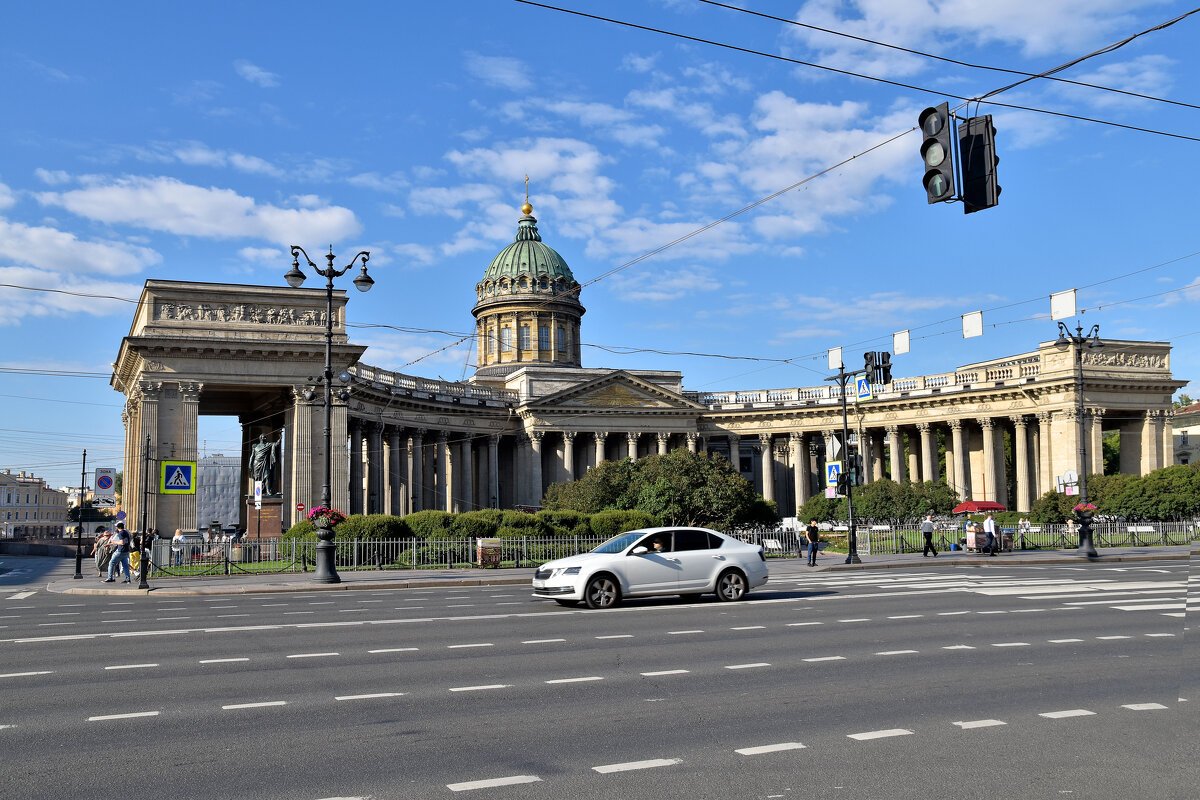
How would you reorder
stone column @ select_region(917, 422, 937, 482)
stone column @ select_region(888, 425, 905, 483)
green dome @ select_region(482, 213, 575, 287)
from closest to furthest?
stone column @ select_region(917, 422, 937, 482)
stone column @ select_region(888, 425, 905, 483)
green dome @ select_region(482, 213, 575, 287)

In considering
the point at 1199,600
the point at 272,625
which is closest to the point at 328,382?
the point at 272,625

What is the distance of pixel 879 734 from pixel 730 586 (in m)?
13.3

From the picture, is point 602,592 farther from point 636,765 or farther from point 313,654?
point 636,765

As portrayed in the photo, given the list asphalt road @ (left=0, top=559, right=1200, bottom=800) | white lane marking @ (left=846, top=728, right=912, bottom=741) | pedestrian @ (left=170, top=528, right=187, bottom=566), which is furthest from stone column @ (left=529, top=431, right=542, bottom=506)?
white lane marking @ (left=846, top=728, right=912, bottom=741)

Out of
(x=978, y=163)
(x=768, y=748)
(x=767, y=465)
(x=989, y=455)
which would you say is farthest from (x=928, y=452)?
(x=768, y=748)

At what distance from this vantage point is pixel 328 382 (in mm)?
32562

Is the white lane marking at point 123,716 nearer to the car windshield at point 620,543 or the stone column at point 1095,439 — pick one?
the car windshield at point 620,543

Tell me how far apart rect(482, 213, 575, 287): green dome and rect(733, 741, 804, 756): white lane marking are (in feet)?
303

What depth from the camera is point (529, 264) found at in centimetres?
10131

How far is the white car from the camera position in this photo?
20797mm

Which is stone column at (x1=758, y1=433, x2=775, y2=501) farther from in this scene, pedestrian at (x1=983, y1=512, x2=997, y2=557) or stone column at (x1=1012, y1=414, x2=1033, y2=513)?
pedestrian at (x1=983, y1=512, x2=997, y2=557)

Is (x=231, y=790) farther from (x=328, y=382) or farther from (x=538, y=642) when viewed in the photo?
(x=328, y=382)

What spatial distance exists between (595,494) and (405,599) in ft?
101

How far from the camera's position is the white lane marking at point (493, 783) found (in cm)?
770
